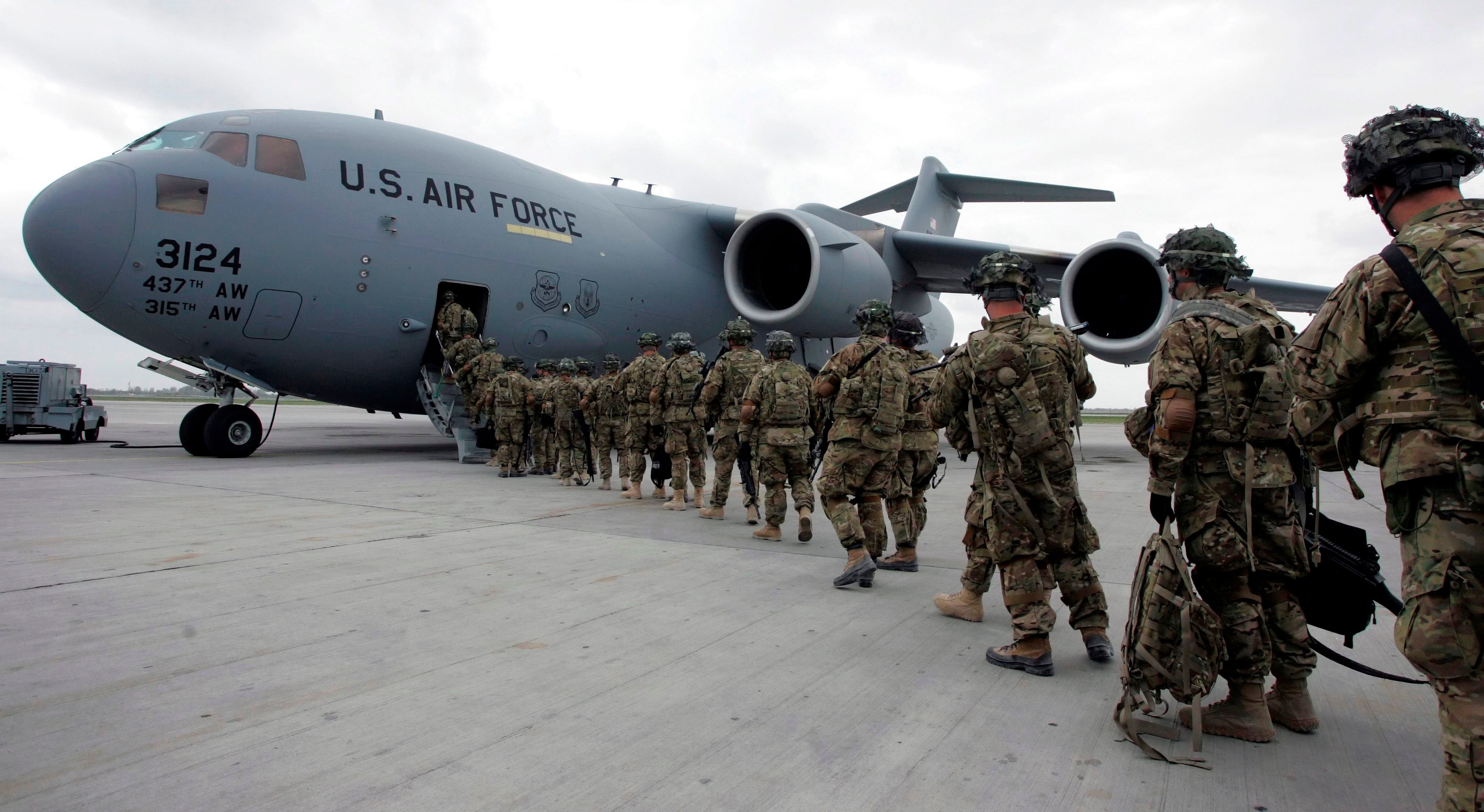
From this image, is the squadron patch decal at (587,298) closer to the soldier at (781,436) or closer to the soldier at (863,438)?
the soldier at (781,436)

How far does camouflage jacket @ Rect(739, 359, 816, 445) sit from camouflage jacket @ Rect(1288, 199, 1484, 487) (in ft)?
12.3

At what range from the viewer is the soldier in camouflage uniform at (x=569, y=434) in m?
9.07

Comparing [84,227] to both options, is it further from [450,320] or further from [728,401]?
[728,401]

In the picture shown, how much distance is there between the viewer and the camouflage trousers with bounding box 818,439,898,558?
15.0 ft

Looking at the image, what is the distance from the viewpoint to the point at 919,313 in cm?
1592

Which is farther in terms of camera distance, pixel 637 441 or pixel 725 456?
pixel 637 441

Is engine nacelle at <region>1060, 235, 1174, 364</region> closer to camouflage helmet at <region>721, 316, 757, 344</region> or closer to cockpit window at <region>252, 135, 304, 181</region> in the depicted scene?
camouflage helmet at <region>721, 316, 757, 344</region>

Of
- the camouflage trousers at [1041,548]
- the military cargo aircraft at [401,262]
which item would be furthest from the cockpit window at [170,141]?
the camouflage trousers at [1041,548]

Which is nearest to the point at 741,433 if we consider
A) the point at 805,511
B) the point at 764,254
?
the point at 805,511

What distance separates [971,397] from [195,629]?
3.25 m

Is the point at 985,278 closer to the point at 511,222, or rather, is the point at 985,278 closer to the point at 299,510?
the point at 299,510

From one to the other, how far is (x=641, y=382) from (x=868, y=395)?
3.80 meters

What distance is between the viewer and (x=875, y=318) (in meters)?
4.89

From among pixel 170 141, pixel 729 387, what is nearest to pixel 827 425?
pixel 729 387
